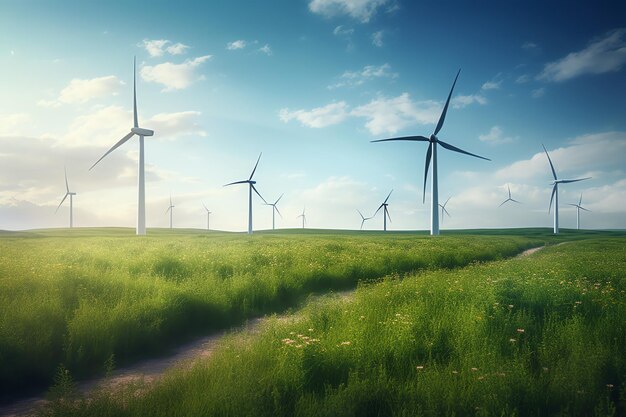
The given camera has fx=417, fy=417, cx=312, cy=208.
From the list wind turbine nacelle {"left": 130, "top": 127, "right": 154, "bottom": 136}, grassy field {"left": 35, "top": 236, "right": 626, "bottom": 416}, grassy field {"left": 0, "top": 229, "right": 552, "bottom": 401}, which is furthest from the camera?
wind turbine nacelle {"left": 130, "top": 127, "right": 154, "bottom": 136}

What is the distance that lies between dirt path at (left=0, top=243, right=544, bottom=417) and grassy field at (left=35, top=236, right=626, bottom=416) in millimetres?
862

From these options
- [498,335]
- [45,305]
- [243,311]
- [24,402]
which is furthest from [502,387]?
[45,305]

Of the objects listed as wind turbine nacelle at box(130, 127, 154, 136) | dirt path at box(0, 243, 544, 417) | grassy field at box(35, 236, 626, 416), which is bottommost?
dirt path at box(0, 243, 544, 417)

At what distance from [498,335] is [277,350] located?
4424 millimetres

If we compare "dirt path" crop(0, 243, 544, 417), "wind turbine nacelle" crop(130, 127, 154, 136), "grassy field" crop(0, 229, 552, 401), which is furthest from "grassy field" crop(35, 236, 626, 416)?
"wind turbine nacelle" crop(130, 127, 154, 136)

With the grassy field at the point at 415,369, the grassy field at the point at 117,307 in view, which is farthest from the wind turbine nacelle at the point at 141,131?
the grassy field at the point at 415,369

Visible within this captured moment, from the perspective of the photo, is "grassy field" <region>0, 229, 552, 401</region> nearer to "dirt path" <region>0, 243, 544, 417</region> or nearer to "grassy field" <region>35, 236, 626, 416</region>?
"dirt path" <region>0, 243, 544, 417</region>

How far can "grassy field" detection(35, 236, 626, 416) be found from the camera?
18.4ft

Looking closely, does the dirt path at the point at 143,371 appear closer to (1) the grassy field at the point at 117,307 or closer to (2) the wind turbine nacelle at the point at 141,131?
(1) the grassy field at the point at 117,307

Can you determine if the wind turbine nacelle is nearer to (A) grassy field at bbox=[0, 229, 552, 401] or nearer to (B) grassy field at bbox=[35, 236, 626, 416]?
(A) grassy field at bbox=[0, 229, 552, 401]

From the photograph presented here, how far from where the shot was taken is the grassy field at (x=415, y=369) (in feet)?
18.4

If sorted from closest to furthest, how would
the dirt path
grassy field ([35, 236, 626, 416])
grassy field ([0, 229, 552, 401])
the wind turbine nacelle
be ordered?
grassy field ([35, 236, 626, 416])
the dirt path
grassy field ([0, 229, 552, 401])
the wind turbine nacelle

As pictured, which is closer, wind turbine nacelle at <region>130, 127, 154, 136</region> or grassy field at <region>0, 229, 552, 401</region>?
grassy field at <region>0, 229, 552, 401</region>

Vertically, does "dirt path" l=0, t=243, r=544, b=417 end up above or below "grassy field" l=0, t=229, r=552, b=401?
below
